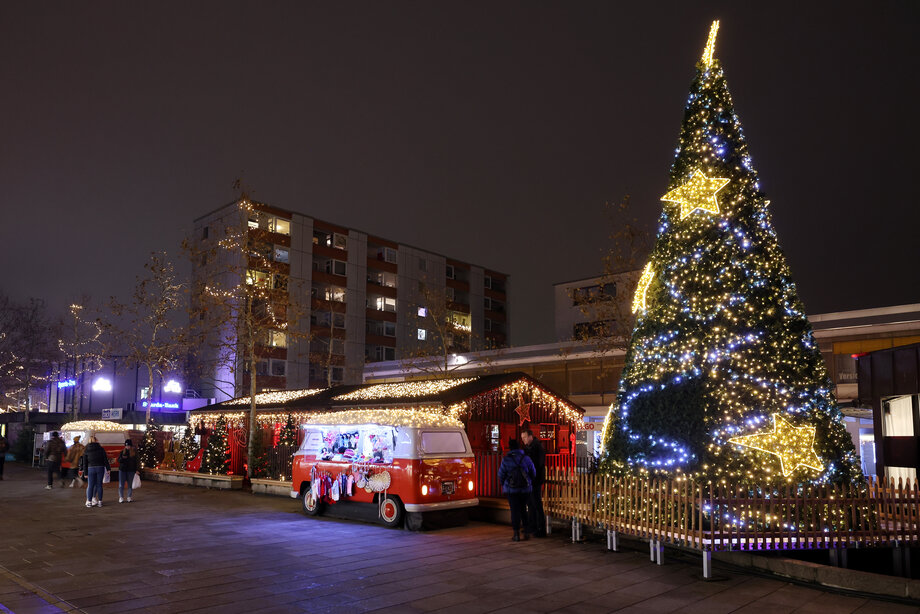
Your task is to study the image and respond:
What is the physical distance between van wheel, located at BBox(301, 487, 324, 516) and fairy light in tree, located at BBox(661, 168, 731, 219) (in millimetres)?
9781

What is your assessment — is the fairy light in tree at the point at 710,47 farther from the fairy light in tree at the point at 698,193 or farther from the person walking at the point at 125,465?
the person walking at the point at 125,465

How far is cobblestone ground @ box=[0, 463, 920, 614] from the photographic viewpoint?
7703 millimetres

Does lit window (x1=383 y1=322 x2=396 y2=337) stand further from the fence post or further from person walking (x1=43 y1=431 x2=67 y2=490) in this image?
the fence post

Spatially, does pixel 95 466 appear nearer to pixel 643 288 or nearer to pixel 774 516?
pixel 643 288

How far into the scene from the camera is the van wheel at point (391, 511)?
13.4 metres

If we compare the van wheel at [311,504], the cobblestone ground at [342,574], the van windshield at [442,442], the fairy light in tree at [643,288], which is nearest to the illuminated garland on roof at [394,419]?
the van windshield at [442,442]

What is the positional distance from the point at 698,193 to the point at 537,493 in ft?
19.5

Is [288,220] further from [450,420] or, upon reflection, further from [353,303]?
[450,420]

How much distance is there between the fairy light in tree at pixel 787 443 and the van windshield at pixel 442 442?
562cm

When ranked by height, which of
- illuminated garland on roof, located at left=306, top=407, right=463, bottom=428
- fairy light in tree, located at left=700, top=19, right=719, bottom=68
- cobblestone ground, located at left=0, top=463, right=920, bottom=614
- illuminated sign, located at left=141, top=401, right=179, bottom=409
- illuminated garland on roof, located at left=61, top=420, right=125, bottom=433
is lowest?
cobblestone ground, located at left=0, top=463, right=920, bottom=614

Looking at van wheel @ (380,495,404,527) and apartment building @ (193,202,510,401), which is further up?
apartment building @ (193,202,510,401)

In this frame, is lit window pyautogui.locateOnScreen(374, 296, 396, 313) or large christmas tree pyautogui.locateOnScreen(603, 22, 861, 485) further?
lit window pyautogui.locateOnScreen(374, 296, 396, 313)

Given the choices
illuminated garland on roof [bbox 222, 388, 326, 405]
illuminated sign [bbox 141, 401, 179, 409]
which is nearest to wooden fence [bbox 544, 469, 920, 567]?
illuminated garland on roof [bbox 222, 388, 326, 405]

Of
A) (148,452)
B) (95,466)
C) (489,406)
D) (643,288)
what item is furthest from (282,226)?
(643,288)
